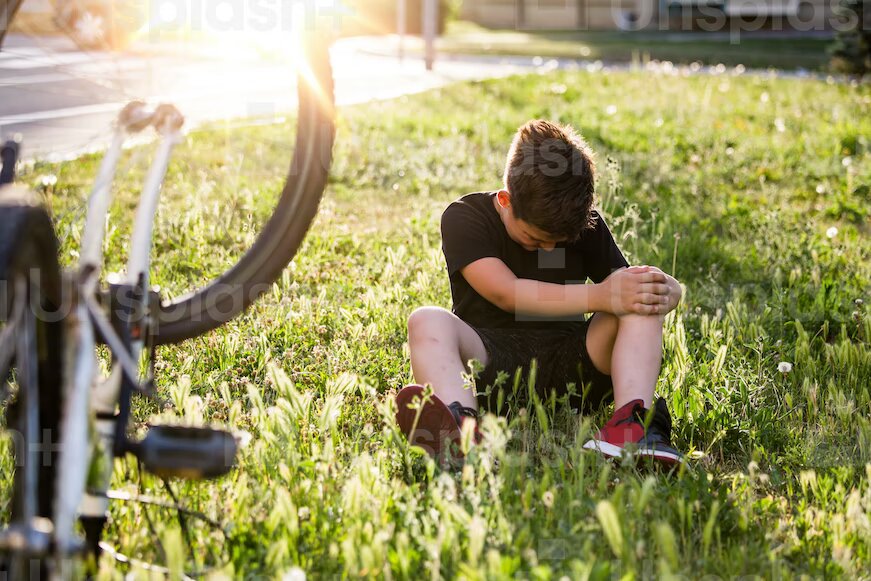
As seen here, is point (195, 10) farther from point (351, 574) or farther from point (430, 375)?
point (351, 574)

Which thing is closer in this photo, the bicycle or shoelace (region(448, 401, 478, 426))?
the bicycle

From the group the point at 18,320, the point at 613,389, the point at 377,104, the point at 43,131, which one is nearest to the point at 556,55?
the point at 377,104

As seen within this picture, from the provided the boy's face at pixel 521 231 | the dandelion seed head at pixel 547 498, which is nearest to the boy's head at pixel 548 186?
the boy's face at pixel 521 231

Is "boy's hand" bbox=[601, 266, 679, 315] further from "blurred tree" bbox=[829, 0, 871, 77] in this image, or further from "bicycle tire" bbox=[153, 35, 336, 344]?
"blurred tree" bbox=[829, 0, 871, 77]

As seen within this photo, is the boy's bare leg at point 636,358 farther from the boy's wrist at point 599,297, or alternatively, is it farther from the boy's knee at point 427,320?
the boy's knee at point 427,320

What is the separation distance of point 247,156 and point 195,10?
199 cm

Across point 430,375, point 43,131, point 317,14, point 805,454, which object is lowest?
point 805,454

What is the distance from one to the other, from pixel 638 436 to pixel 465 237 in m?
0.74

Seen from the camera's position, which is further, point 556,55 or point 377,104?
point 556,55

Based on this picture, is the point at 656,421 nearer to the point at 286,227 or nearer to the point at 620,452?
the point at 620,452

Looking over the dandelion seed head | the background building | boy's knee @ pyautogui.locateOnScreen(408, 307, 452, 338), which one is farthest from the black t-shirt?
the background building

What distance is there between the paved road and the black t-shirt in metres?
0.59

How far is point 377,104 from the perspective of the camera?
28.7ft

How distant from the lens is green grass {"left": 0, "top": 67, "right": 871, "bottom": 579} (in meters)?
1.92
